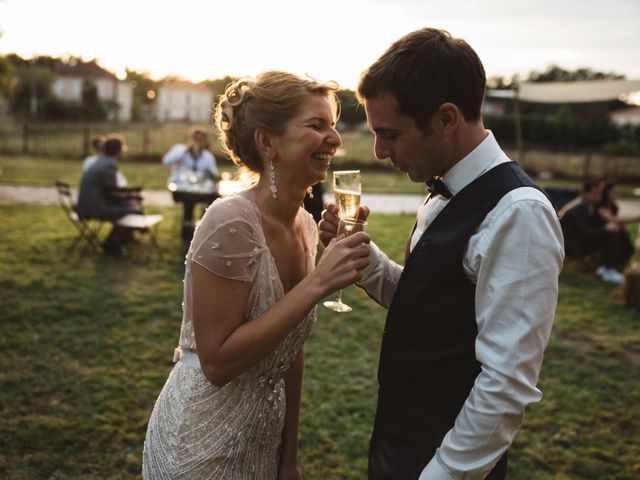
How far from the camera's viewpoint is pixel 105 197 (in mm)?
9367

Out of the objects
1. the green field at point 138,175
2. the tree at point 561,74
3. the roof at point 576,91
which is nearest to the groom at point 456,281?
the roof at point 576,91

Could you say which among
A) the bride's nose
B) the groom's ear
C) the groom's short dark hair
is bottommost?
the bride's nose

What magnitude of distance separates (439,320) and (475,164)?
51 cm

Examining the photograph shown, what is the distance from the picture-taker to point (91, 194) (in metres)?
9.31

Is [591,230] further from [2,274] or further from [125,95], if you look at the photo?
[125,95]

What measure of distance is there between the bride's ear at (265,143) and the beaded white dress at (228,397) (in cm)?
20

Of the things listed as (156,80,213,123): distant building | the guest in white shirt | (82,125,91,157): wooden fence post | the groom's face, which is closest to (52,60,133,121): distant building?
(156,80,213,123): distant building

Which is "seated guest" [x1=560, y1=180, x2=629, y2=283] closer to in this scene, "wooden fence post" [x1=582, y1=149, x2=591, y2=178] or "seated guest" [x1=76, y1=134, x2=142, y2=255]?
"seated guest" [x1=76, y1=134, x2=142, y2=255]

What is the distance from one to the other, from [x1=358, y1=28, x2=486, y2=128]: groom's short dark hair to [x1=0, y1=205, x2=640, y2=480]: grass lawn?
9.72ft

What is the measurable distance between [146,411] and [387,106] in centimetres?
371

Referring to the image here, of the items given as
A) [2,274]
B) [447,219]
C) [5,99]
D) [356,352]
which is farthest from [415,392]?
[5,99]

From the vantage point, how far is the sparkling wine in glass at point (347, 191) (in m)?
2.18

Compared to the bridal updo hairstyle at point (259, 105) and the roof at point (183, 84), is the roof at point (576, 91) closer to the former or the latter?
the bridal updo hairstyle at point (259, 105)

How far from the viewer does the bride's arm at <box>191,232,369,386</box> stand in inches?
71.4
